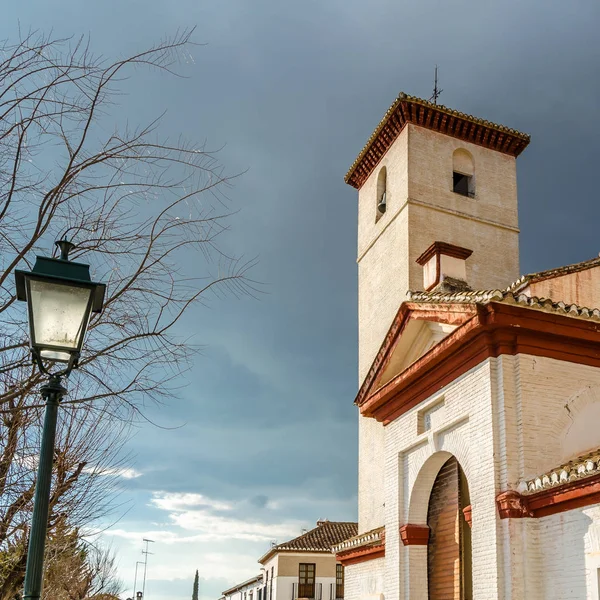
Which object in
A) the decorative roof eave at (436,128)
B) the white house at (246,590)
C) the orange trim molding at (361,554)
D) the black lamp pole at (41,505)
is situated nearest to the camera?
the black lamp pole at (41,505)

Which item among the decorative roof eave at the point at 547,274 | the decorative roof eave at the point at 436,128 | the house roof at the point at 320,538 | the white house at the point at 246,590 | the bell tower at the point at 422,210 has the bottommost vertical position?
the white house at the point at 246,590

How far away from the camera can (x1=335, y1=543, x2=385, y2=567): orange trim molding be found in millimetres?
12492

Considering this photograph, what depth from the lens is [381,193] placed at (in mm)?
21875

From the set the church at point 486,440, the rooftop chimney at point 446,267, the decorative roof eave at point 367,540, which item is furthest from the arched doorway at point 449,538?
the rooftop chimney at point 446,267

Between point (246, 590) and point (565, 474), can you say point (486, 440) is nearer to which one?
point (565, 474)

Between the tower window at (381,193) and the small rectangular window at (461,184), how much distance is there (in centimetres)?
208

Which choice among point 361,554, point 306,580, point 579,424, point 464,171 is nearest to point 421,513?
point 361,554

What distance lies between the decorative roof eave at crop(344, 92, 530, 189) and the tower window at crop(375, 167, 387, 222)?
0.53m

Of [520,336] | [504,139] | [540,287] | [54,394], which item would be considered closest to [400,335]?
[540,287]

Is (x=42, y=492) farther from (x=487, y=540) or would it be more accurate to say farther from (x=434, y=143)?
(x=434, y=143)

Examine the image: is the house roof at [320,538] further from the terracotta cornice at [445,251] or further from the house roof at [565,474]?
the house roof at [565,474]

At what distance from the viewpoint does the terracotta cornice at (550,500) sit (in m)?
7.07

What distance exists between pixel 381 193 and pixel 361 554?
11.8 meters

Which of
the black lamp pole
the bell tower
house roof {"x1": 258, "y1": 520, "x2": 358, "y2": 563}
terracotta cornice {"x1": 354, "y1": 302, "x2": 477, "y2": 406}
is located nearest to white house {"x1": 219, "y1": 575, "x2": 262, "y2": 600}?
house roof {"x1": 258, "y1": 520, "x2": 358, "y2": 563}
